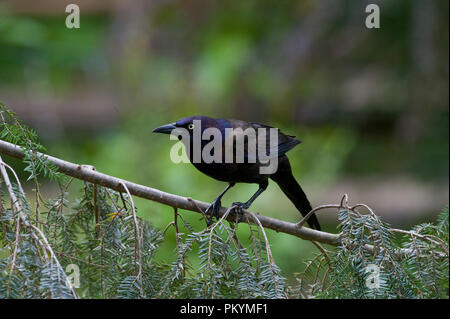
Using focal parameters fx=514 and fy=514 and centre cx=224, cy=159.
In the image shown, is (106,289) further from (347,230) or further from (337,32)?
(337,32)

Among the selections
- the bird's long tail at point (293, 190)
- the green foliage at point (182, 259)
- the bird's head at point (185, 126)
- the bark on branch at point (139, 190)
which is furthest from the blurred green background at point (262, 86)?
the green foliage at point (182, 259)

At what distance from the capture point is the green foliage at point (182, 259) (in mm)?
1264

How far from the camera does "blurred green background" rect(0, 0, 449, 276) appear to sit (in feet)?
13.4

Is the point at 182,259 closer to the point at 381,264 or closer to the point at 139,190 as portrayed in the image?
the point at 139,190

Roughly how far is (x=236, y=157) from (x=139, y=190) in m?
0.67

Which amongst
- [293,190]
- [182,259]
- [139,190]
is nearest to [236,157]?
[293,190]

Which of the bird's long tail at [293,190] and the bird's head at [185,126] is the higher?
the bird's head at [185,126]

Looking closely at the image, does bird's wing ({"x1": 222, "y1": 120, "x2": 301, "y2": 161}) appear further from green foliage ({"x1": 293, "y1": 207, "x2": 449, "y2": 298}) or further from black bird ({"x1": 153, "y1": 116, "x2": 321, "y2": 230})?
green foliage ({"x1": 293, "y1": 207, "x2": 449, "y2": 298})

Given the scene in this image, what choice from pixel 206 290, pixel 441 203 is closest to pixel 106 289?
pixel 206 290

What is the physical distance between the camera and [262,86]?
5586 millimetres

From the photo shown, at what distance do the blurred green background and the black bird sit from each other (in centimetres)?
131

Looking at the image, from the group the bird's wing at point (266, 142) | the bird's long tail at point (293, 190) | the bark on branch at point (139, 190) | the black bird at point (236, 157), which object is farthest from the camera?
the bird's long tail at point (293, 190)

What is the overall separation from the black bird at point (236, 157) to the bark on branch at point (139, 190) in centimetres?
30

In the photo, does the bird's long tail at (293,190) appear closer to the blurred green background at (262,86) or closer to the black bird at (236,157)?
the black bird at (236,157)
